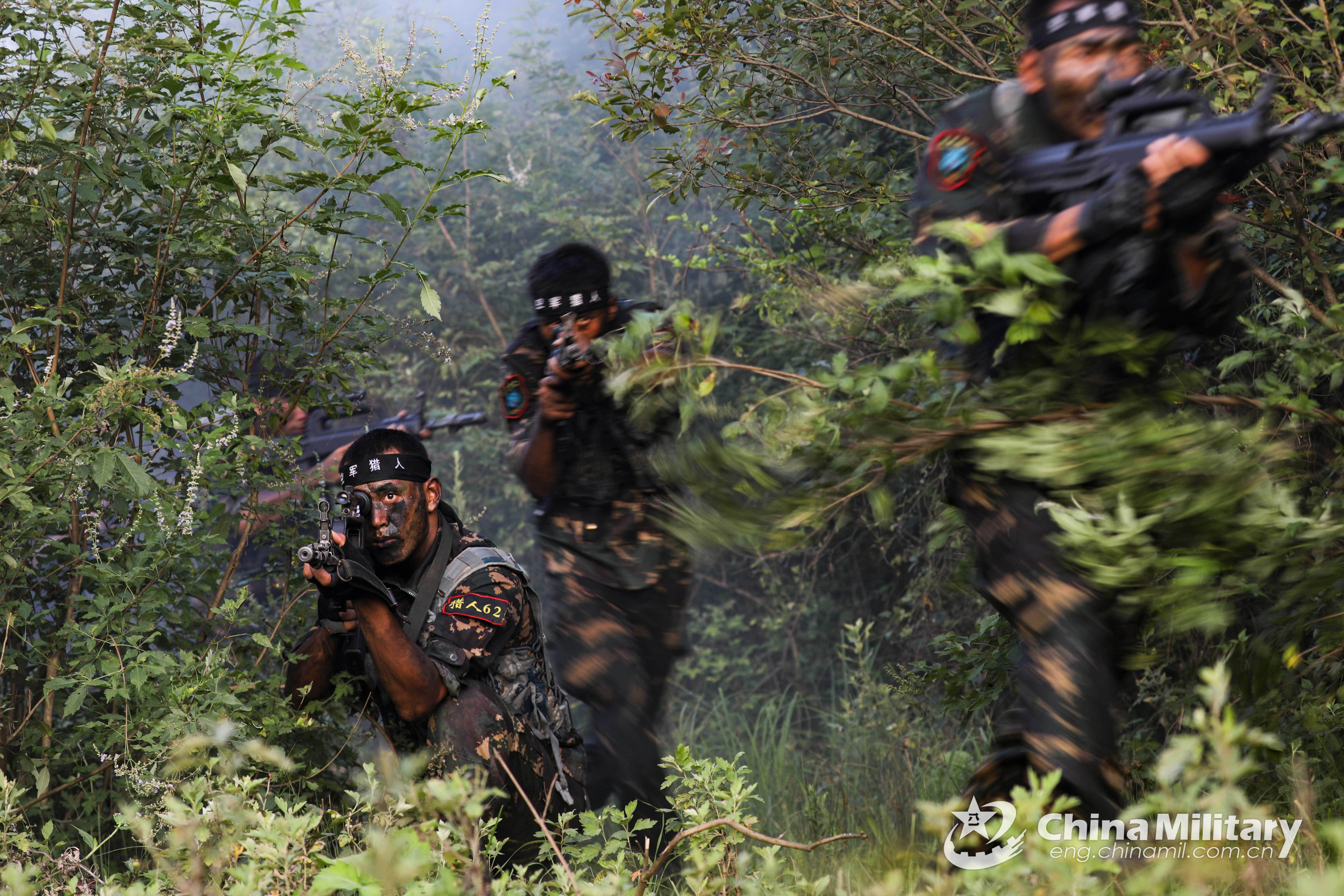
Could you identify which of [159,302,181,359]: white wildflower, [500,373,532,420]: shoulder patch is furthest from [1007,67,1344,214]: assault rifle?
[159,302,181,359]: white wildflower

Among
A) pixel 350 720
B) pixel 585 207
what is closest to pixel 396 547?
pixel 350 720

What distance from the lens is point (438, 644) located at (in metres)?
3.01

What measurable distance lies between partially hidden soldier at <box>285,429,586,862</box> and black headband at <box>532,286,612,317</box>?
2.15ft

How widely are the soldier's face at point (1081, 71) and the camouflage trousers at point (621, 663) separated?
1865 millimetres

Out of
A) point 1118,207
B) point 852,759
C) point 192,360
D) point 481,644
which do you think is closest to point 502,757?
point 481,644

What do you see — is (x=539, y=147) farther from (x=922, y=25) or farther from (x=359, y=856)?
(x=359, y=856)

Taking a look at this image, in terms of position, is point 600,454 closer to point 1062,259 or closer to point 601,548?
point 601,548

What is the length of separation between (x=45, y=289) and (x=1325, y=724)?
3.73 m

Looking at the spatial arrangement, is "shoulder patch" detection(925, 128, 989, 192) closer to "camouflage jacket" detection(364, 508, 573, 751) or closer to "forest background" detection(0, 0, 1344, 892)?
"forest background" detection(0, 0, 1344, 892)

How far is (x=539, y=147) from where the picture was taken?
13.1 meters

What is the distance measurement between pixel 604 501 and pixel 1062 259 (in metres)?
1.86

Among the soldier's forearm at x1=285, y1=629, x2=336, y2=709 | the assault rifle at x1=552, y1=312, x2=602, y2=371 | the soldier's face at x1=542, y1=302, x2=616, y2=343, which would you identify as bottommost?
the soldier's forearm at x1=285, y1=629, x2=336, y2=709

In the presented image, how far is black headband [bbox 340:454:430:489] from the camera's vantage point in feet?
10.6

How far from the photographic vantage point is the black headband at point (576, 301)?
3.66 meters
